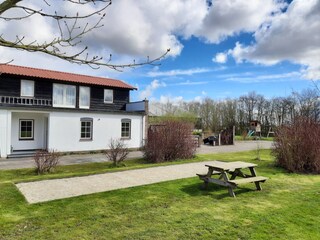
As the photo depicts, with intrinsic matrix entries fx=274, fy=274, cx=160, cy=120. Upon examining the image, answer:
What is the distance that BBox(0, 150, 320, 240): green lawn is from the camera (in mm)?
4758

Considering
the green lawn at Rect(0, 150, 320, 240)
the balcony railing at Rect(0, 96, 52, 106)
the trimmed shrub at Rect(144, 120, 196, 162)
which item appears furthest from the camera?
the balcony railing at Rect(0, 96, 52, 106)

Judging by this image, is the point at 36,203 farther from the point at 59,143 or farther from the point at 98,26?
the point at 59,143

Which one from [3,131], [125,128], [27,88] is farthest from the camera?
[125,128]

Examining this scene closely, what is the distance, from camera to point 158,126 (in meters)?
16.0

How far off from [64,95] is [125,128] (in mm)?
5415

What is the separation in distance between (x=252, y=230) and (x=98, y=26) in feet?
13.8

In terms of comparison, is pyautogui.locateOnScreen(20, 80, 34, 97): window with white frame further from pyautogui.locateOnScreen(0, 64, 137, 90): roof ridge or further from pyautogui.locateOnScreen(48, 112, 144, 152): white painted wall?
pyautogui.locateOnScreen(48, 112, 144, 152): white painted wall

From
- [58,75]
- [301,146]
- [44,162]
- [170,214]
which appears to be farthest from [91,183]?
[58,75]

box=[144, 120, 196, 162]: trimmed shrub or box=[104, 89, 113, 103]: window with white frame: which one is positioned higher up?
box=[104, 89, 113, 103]: window with white frame

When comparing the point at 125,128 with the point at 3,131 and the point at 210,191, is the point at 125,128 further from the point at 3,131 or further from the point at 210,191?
the point at 210,191

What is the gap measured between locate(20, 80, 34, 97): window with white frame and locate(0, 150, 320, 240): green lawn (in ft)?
43.7

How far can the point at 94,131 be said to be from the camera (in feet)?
65.4

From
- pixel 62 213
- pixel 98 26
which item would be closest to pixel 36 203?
pixel 62 213

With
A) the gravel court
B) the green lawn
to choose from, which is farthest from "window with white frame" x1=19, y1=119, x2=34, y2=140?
the green lawn
